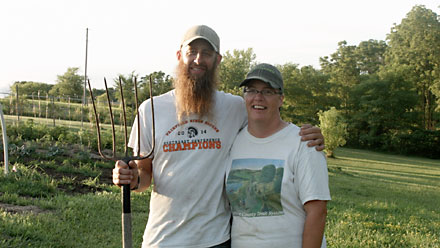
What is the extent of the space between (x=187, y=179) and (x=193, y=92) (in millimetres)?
522

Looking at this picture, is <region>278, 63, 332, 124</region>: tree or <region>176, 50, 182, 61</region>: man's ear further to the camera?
<region>278, 63, 332, 124</region>: tree

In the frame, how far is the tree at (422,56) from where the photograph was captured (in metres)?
38.7

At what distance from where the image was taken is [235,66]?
134ft

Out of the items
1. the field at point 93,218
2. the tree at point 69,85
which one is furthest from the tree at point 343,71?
the field at point 93,218

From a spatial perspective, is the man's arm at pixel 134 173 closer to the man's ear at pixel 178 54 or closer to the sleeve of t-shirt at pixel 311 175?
the man's ear at pixel 178 54

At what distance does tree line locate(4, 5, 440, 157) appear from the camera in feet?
118

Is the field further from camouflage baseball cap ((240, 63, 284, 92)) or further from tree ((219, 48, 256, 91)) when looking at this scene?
tree ((219, 48, 256, 91))

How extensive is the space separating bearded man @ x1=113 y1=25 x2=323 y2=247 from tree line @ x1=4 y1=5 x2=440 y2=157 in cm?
3097

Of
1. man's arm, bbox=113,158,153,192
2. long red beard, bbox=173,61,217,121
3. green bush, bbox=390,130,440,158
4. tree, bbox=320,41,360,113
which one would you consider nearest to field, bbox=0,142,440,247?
man's arm, bbox=113,158,153,192

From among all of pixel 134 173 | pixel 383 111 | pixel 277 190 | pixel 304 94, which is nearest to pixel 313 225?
pixel 277 190

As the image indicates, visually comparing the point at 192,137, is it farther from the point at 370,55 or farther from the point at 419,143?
the point at 370,55

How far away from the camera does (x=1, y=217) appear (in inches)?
183

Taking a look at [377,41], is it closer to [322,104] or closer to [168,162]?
[322,104]

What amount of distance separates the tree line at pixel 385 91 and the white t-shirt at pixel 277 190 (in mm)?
31198
